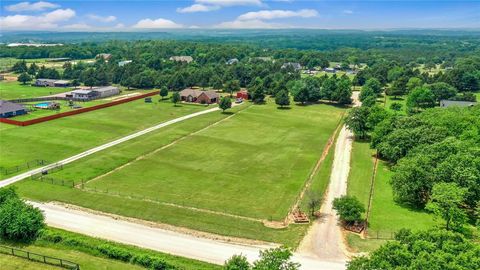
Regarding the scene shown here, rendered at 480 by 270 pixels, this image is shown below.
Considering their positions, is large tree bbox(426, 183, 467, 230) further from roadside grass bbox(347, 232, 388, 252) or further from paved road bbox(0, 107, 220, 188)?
paved road bbox(0, 107, 220, 188)

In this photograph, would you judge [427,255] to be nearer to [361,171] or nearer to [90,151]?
[361,171]

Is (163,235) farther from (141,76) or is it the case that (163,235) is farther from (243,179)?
(141,76)

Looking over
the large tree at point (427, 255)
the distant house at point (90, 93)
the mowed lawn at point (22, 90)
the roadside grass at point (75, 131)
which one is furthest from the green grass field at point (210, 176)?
the mowed lawn at point (22, 90)

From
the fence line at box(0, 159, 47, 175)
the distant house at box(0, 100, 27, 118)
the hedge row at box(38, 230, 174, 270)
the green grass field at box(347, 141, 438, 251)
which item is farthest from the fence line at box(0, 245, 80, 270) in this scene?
Result: the distant house at box(0, 100, 27, 118)

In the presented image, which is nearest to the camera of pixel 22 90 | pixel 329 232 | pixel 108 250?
pixel 108 250

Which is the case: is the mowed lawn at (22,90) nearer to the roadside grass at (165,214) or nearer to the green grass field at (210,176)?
the green grass field at (210,176)

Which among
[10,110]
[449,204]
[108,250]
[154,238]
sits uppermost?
[449,204]

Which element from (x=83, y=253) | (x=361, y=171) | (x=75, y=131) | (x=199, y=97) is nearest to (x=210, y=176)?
(x=83, y=253)
